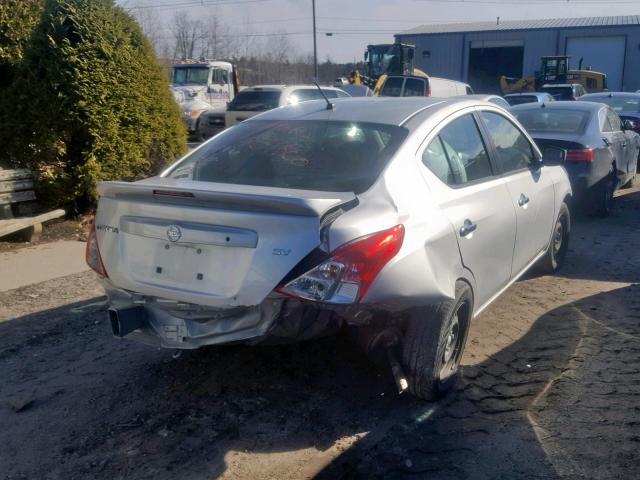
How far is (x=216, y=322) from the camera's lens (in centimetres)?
345

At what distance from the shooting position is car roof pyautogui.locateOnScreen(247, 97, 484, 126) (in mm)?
4262

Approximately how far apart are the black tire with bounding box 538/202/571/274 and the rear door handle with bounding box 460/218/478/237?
7.34 feet

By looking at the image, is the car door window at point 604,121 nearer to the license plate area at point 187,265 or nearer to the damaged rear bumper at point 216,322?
the damaged rear bumper at point 216,322

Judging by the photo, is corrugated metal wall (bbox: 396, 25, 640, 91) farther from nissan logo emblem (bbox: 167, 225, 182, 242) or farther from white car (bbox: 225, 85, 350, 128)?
nissan logo emblem (bbox: 167, 225, 182, 242)

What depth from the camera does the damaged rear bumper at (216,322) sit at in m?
3.33

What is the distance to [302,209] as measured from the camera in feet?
10.4

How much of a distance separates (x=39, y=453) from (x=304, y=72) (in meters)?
59.9

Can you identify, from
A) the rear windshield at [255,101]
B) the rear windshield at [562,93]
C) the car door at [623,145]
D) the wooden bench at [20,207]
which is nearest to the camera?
the wooden bench at [20,207]

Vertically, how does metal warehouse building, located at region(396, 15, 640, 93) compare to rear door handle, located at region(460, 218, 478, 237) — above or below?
above

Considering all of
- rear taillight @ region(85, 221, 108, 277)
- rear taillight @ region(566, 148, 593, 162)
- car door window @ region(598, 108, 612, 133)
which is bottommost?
rear taillight @ region(566, 148, 593, 162)

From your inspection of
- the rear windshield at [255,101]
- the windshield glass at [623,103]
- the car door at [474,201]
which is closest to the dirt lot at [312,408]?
the car door at [474,201]

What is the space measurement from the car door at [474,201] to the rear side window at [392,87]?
61.9 feet

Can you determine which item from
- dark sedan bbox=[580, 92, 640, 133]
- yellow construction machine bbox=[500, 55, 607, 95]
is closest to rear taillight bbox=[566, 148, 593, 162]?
dark sedan bbox=[580, 92, 640, 133]

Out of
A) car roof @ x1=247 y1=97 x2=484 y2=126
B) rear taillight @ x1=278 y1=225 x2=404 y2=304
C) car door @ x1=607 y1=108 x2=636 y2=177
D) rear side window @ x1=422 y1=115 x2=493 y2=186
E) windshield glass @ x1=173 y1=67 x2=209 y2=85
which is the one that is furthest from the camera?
windshield glass @ x1=173 y1=67 x2=209 y2=85
